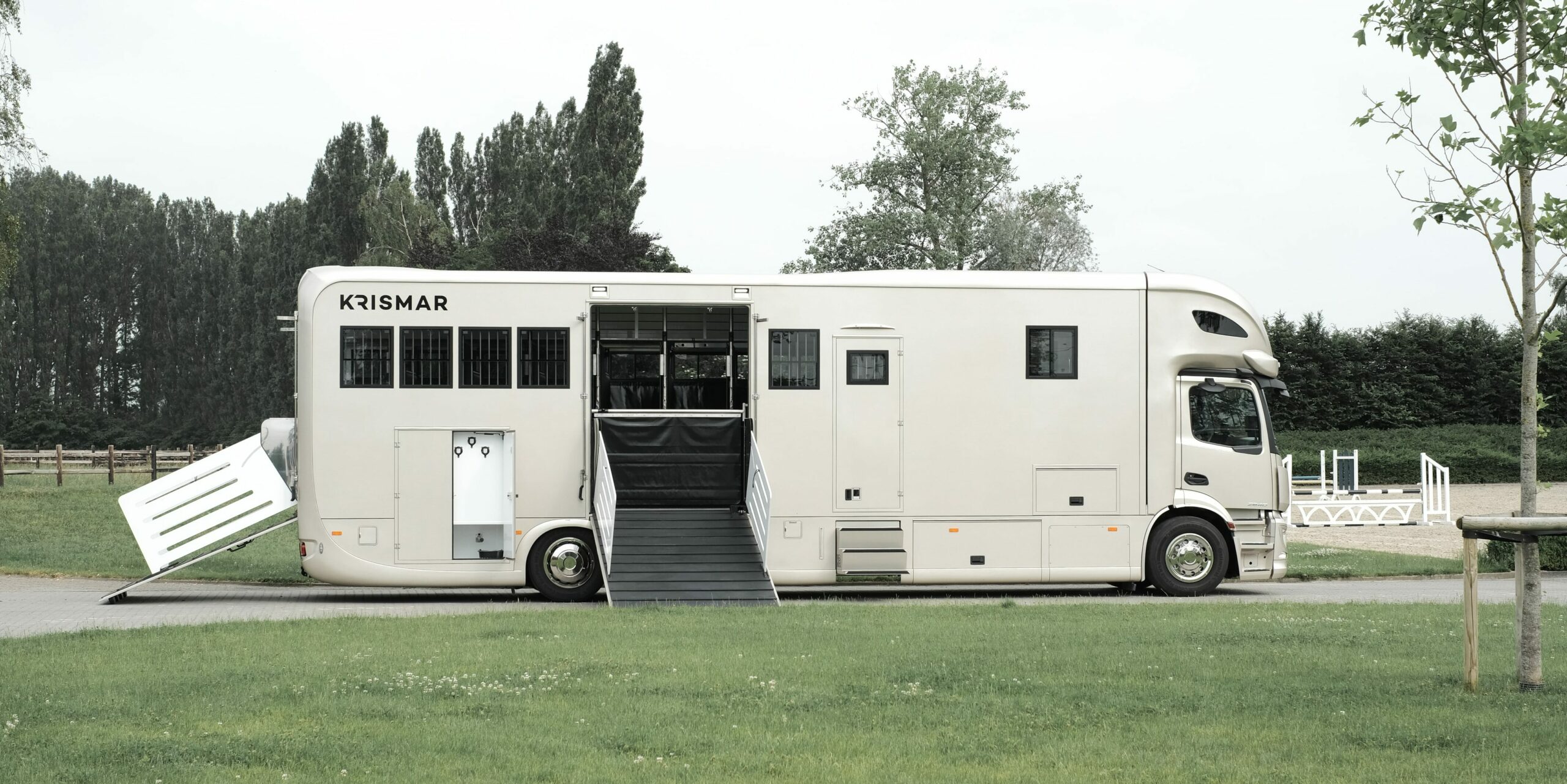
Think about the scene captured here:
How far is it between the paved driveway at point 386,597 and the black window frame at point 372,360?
7.77 ft

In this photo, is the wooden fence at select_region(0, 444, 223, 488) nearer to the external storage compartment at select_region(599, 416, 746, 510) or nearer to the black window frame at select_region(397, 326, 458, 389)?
the black window frame at select_region(397, 326, 458, 389)

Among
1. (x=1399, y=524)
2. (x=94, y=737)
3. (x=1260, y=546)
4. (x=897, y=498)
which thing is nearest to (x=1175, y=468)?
(x=1260, y=546)

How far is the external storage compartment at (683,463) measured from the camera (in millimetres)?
16594

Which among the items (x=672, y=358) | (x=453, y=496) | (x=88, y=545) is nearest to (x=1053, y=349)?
(x=672, y=358)

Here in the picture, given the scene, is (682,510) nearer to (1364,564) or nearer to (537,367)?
(537,367)

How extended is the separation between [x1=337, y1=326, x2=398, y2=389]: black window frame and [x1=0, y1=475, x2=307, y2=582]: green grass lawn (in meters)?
4.84

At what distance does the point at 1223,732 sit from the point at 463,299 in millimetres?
10609

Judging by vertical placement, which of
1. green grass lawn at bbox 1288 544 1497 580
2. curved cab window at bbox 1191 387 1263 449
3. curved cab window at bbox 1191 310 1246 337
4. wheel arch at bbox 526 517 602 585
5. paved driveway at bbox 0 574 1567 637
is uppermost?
curved cab window at bbox 1191 310 1246 337

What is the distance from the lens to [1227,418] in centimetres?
1736

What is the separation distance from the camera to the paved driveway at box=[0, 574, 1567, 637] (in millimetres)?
15070

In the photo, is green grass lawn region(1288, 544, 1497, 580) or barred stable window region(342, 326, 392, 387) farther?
green grass lawn region(1288, 544, 1497, 580)

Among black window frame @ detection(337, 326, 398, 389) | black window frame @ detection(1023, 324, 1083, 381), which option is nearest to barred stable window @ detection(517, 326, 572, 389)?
black window frame @ detection(337, 326, 398, 389)

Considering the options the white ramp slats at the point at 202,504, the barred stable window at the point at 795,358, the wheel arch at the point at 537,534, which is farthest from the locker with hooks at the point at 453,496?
the barred stable window at the point at 795,358

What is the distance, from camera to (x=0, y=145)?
2727 centimetres
